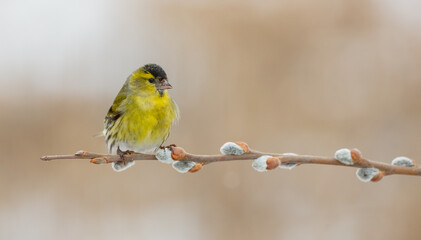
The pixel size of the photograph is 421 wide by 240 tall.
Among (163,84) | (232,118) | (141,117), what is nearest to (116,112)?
(141,117)

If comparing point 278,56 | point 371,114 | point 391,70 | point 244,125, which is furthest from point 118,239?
point 391,70

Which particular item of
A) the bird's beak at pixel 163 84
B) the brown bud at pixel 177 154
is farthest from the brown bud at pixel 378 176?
the bird's beak at pixel 163 84

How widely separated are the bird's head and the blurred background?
2.26 metres

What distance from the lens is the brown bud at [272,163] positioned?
86 cm

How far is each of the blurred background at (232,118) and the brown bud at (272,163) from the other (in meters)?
3.12

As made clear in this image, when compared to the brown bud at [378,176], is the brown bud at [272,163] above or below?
above

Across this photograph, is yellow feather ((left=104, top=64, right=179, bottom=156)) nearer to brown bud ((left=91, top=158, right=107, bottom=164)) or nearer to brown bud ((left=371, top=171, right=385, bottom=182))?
brown bud ((left=91, top=158, right=107, bottom=164))

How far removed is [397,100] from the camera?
423cm

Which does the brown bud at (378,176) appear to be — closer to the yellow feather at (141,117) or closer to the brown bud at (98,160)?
the brown bud at (98,160)

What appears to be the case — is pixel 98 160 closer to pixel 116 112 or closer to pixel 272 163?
pixel 272 163

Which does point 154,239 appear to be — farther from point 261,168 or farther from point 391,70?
point 261,168

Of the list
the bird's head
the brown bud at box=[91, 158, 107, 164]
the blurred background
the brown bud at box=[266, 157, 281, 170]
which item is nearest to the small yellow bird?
the bird's head

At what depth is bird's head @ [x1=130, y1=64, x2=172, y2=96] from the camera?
1682 mm

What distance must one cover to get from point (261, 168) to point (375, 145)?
3588mm
